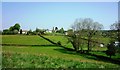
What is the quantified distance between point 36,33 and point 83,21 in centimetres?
2569

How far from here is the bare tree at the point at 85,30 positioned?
3684 cm

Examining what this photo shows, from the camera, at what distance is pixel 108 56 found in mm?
32812

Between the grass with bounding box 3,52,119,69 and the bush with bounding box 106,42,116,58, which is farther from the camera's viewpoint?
the bush with bounding box 106,42,116,58

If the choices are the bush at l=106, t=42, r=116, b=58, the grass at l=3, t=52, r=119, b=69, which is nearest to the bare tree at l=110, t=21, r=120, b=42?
the bush at l=106, t=42, r=116, b=58

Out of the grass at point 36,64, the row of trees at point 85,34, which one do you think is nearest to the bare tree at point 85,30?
the row of trees at point 85,34

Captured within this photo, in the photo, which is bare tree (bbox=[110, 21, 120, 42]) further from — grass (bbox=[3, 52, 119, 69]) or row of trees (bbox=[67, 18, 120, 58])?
grass (bbox=[3, 52, 119, 69])

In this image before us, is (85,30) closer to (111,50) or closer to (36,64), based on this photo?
(111,50)

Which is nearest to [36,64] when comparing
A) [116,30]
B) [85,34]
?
[116,30]

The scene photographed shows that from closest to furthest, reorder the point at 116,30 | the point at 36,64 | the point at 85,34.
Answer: the point at 36,64 < the point at 116,30 < the point at 85,34

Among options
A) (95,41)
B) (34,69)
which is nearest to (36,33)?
(95,41)

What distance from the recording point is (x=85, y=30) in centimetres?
3762

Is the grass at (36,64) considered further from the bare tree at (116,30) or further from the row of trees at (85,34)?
the row of trees at (85,34)

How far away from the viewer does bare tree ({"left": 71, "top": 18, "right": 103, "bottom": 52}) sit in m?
36.8

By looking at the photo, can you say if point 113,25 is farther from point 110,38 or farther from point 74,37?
point 74,37
